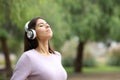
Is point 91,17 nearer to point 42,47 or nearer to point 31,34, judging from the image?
point 42,47

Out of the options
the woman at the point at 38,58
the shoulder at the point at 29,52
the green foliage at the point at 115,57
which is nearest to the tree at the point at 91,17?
the green foliage at the point at 115,57

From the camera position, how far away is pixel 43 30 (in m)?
3.78

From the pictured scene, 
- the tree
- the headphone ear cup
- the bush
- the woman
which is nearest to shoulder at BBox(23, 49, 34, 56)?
the woman

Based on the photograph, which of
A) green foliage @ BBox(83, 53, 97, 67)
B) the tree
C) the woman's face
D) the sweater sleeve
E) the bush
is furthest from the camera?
green foliage @ BBox(83, 53, 97, 67)

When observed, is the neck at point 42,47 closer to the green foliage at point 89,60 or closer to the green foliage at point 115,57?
the green foliage at point 89,60

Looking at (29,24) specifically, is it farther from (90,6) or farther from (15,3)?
(90,6)

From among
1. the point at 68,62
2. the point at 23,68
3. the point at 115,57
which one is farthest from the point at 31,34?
the point at 115,57

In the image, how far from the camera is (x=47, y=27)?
3781 mm

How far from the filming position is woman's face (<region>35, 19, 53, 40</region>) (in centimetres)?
375

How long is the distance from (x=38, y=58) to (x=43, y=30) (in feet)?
0.86

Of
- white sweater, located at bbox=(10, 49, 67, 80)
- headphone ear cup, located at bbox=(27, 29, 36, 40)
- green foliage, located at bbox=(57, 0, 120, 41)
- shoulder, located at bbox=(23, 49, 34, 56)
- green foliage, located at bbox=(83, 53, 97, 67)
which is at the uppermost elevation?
headphone ear cup, located at bbox=(27, 29, 36, 40)

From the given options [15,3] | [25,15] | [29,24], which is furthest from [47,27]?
[25,15]

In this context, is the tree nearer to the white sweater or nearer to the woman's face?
the woman's face

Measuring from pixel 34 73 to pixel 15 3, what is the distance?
5.90 m
